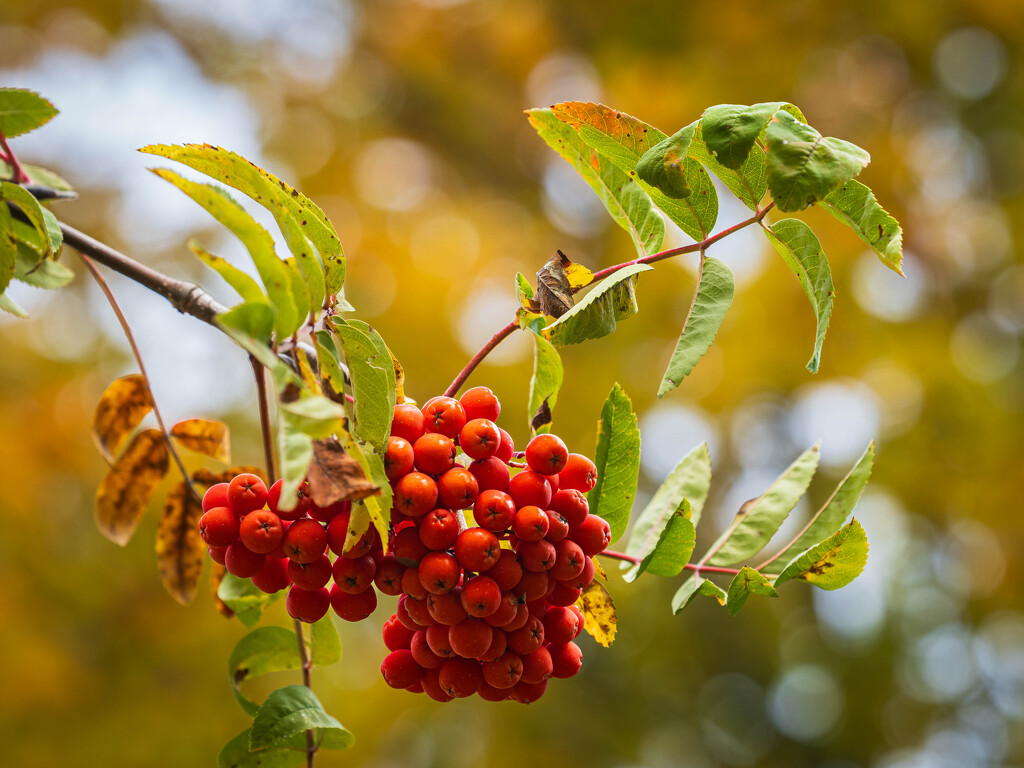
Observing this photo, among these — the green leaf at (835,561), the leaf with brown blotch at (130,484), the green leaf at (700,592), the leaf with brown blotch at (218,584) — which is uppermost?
the green leaf at (835,561)

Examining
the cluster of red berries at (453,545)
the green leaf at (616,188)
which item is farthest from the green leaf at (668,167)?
the cluster of red berries at (453,545)

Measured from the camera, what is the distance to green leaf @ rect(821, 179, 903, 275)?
2.07ft

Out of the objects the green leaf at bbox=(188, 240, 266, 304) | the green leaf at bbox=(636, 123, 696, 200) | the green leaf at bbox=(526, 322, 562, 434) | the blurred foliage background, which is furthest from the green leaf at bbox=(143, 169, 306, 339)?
the blurred foliage background

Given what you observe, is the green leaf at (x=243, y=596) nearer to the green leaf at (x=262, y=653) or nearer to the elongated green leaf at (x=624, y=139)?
the green leaf at (x=262, y=653)

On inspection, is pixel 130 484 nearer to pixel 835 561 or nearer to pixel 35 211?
pixel 35 211

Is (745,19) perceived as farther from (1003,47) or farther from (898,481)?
(898,481)

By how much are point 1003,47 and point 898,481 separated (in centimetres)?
296

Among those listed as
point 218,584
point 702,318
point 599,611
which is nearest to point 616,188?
point 702,318

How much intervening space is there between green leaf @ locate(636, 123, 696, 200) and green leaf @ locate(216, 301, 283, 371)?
1.14 feet

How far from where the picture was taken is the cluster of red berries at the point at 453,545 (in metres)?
0.65

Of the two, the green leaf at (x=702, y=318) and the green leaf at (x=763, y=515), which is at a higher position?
the green leaf at (x=702, y=318)

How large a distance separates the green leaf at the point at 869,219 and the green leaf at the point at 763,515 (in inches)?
12.6

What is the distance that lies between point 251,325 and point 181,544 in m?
0.62

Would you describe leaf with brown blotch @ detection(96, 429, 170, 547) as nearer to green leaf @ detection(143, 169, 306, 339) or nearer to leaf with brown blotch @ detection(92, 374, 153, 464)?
leaf with brown blotch @ detection(92, 374, 153, 464)
